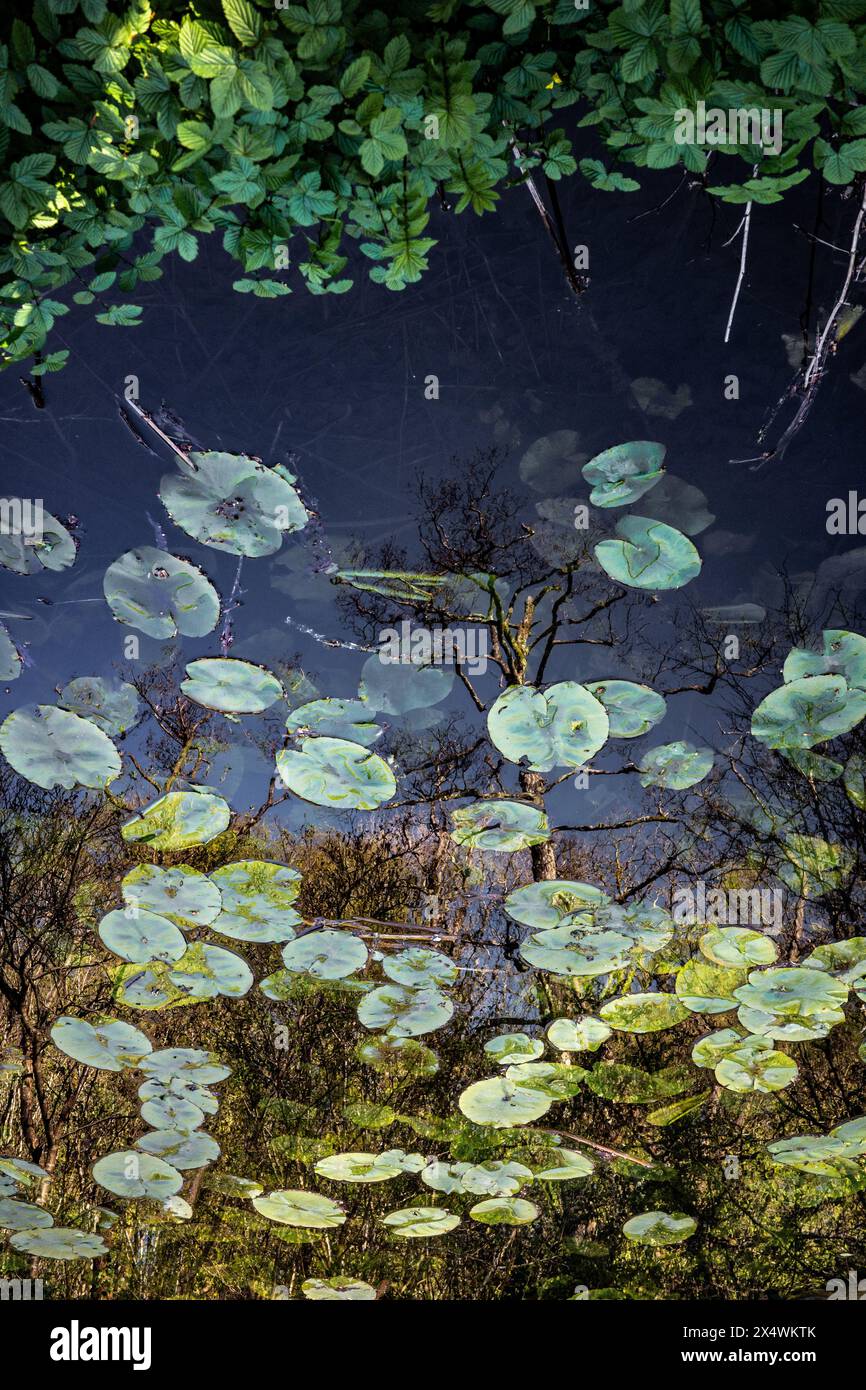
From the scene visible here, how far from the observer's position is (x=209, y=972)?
212 centimetres

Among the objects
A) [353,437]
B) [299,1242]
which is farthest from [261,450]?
[299,1242]

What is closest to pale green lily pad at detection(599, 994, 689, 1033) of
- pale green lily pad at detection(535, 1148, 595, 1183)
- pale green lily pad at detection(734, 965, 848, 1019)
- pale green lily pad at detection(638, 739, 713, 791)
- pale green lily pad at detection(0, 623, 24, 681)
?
pale green lily pad at detection(734, 965, 848, 1019)

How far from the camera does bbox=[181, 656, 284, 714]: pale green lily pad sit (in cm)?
176

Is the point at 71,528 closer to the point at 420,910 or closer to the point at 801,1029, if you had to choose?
the point at 420,910

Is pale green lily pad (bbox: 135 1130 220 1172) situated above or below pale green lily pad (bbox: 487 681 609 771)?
below

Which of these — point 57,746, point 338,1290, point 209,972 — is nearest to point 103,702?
point 57,746

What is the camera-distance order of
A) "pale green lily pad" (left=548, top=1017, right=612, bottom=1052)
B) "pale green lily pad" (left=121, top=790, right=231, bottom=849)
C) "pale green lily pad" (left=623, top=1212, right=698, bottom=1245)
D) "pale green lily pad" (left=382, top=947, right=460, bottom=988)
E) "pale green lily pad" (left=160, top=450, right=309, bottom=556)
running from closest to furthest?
"pale green lily pad" (left=160, top=450, right=309, bottom=556), "pale green lily pad" (left=121, top=790, right=231, bottom=849), "pale green lily pad" (left=382, top=947, right=460, bottom=988), "pale green lily pad" (left=548, top=1017, right=612, bottom=1052), "pale green lily pad" (left=623, top=1212, right=698, bottom=1245)

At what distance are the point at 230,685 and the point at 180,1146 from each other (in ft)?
4.74

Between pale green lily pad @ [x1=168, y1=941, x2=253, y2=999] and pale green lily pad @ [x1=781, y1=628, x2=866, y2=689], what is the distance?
1417 millimetres

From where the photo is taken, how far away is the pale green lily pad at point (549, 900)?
6.37 feet

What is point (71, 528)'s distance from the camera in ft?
5.62

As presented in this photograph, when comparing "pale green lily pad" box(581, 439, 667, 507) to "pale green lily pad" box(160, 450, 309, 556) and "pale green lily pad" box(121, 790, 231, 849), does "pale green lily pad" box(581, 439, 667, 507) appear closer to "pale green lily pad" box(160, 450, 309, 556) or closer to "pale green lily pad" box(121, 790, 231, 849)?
"pale green lily pad" box(160, 450, 309, 556)

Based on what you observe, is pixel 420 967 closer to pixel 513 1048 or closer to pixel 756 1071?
pixel 513 1048
